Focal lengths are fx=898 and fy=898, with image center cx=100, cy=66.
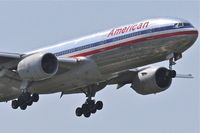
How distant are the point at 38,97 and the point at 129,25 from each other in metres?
8.18

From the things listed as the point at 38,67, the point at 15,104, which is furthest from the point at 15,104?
the point at 38,67

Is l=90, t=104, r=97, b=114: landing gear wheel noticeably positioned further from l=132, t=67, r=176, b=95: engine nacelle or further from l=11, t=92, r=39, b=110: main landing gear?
l=11, t=92, r=39, b=110: main landing gear

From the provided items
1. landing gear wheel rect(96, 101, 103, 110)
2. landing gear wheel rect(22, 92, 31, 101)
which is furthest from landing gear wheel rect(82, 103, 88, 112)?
landing gear wheel rect(22, 92, 31, 101)

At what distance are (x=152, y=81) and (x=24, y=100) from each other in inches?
382

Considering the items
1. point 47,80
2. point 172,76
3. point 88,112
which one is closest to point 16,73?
point 47,80

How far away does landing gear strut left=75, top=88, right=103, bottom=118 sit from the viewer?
64562 millimetres

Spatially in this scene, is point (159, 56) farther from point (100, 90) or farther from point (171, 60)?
point (100, 90)

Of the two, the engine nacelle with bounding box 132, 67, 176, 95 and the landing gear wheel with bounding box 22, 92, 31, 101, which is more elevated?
the engine nacelle with bounding box 132, 67, 176, 95

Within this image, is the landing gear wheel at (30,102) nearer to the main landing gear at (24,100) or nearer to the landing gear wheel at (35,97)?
the main landing gear at (24,100)

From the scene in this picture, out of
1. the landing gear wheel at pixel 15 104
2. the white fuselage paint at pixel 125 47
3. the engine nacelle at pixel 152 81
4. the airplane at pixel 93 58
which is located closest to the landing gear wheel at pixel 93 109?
the airplane at pixel 93 58

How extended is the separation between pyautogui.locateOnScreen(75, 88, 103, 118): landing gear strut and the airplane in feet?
7.17

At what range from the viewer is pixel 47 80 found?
60.5 meters

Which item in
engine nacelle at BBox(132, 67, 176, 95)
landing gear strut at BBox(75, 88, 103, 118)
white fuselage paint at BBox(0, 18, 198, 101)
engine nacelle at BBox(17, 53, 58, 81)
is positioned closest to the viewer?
white fuselage paint at BBox(0, 18, 198, 101)

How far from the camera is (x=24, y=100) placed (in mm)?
60188
